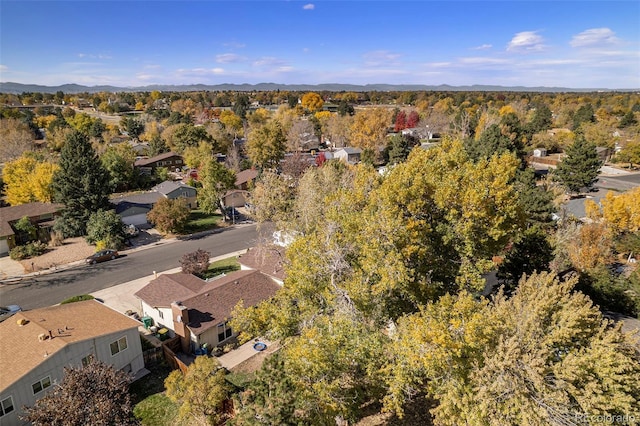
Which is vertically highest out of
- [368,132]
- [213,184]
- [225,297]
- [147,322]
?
[368,132]

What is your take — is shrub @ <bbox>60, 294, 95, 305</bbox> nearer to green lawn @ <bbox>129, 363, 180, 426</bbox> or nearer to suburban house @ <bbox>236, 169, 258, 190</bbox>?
green lawn @ <bbox>129, 363, 180, 426</bbox>

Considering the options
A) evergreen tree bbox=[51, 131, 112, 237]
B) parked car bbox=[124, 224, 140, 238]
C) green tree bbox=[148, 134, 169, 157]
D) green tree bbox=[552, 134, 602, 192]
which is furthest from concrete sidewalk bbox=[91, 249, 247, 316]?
green tree bbox=[552, 134, 602, 192]

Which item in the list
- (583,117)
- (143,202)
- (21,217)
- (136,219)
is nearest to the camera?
(21,217)

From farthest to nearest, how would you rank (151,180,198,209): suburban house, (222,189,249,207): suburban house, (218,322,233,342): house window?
1. (222,189,249,207): suburban house
2. (151,180,198,209): suburban house
3. (218,322,233,342): house window

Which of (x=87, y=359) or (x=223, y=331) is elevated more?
(x=87, y=359)

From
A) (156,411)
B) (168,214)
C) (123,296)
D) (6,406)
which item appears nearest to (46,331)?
(6,406)

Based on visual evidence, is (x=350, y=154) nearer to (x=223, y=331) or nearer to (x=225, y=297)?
(x=225, y=297)

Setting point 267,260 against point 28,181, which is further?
point 28,181
